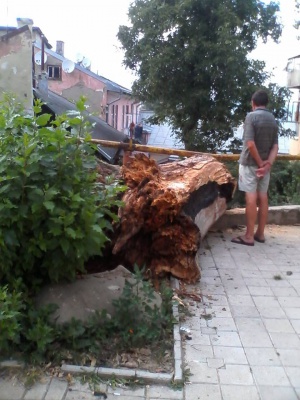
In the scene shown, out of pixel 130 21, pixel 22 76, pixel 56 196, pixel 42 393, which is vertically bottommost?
pixel 42 393

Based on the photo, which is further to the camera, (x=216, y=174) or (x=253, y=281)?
(x=216, y=174)

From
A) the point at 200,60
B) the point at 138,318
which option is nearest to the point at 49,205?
the point at 138,318

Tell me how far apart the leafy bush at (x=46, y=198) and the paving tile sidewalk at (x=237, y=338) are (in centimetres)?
86

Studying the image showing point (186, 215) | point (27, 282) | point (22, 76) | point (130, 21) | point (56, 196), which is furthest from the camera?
point (130, 21)

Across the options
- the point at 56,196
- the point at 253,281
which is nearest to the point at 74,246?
the point at 56,196

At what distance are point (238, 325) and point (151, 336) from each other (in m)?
0.81

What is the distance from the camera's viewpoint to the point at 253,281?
555 centimetres

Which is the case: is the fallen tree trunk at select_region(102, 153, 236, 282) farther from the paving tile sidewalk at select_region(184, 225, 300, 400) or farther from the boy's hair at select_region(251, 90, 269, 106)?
the boy's hair at select_region(251, 90, 269, 106)

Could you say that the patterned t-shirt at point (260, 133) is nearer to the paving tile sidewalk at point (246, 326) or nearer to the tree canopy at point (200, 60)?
the paving tile sidewalk at point (246, 326)

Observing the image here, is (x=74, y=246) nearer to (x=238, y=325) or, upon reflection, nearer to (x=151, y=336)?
(x=151, y=336)

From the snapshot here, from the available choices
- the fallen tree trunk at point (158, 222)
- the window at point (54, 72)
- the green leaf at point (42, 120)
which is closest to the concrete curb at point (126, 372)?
the fallen tree trunk at point (158, 222)

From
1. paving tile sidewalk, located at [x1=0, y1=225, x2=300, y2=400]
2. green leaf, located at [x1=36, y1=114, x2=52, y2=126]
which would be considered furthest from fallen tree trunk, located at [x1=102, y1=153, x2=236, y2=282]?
green leaf, located at [x1=36, y1=114, x2=52, y2=126]

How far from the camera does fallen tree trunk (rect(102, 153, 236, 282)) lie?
200 inches

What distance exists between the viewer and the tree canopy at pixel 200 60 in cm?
1667
